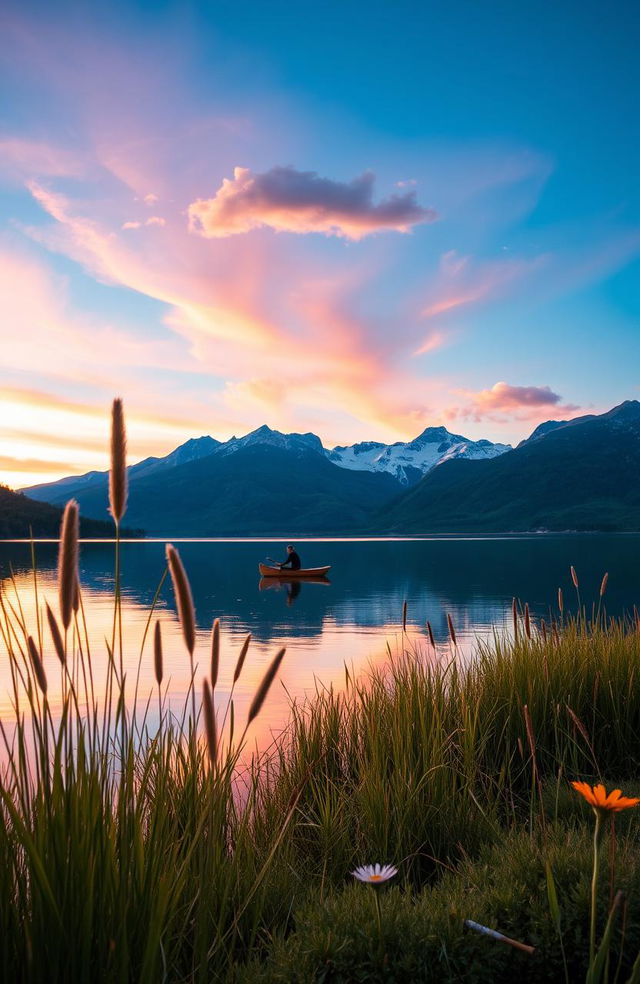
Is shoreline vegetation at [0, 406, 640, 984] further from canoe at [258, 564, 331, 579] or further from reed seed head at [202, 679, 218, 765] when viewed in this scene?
canoe at [258, 564, 331, 579]

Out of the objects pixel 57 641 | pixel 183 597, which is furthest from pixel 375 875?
pixel 57 641

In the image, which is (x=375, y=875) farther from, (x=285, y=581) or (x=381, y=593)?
(x=285, y=581)

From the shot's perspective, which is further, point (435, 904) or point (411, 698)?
point (411, 698)

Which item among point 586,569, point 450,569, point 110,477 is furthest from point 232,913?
point 450,569

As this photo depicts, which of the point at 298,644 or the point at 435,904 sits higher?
the point at 435,904

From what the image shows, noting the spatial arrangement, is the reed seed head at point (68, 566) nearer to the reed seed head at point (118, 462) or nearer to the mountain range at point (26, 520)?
the reed seed head at point (118, 462)

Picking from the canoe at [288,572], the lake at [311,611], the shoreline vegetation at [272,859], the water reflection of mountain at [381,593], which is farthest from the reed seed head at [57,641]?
the canoe at [288,572]

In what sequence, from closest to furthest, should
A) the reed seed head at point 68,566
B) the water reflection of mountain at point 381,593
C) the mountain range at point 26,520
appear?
the reed seed head at point 68,566 → the water reflection of mountain at point 381,593 → the mountain range at point 26,520

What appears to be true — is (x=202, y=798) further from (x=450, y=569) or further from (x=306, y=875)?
(x=450, y=569)

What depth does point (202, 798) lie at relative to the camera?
4145 mm

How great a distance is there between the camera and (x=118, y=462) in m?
2.53

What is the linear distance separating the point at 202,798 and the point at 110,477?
238 cm

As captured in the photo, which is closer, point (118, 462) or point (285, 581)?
point (118, 462)

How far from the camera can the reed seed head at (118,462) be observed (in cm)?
253
